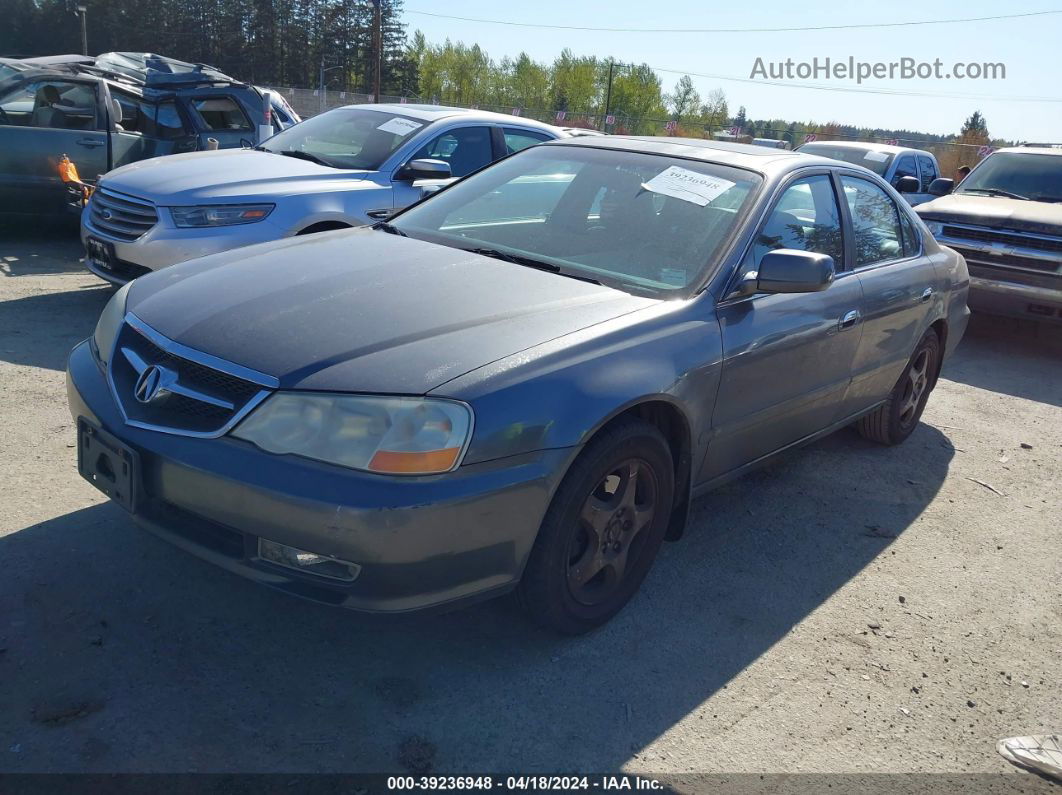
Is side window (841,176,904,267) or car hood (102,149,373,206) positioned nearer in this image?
side window (841,176,904,267)

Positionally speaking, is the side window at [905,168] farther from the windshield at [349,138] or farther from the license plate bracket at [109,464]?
the license plate bracket at [109,464]

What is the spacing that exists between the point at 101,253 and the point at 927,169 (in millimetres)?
12524

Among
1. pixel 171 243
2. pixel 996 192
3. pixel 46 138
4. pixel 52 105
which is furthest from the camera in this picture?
pixel 996 192

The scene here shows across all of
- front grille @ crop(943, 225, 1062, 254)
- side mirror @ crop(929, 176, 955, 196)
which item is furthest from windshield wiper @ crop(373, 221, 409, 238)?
side mirror @ crop(929, 176, 955, 196)

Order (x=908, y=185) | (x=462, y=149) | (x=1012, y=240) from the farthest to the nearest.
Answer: (x=908, y=185) → (x=1012, y=240) → (x=462, y=149)

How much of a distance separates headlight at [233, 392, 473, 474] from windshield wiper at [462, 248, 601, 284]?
42.8 inches

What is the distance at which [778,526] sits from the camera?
4.16 meters

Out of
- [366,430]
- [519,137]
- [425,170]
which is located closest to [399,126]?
[425,170]

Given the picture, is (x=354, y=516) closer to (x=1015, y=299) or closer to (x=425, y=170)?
(x=425, y=170)

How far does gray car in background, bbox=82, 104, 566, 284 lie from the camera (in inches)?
231

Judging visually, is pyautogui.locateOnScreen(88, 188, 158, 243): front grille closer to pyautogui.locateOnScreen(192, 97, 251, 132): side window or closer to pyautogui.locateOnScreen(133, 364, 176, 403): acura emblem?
pyautogui.locateOnScreen(133, 364, 176, 403): acura emblem

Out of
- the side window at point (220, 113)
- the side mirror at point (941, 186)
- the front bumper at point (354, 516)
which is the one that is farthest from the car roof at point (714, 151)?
the side mirror at point (941, 186)

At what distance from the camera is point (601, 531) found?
299 centimetres

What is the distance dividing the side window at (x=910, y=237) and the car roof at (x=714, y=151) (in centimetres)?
77
